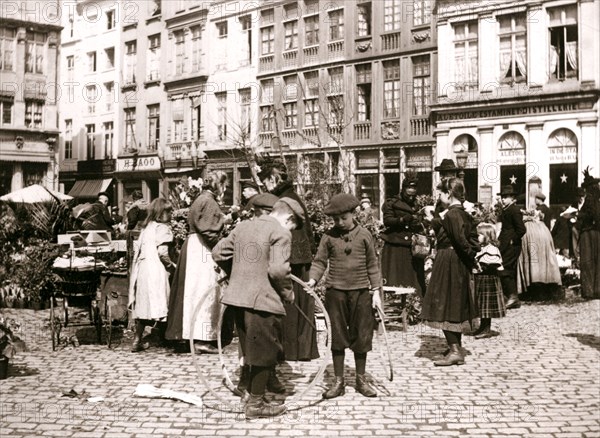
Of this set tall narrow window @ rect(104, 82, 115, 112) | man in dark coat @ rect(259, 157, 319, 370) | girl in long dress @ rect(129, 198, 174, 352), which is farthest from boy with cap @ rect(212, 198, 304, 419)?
tall narrow window @ rect(104, 82, 115, 112)

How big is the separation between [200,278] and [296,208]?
2118 millimetres

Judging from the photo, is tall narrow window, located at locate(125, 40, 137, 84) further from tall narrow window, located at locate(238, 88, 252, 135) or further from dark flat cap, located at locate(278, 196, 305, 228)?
dark flat cap, located at locate(278, 196, 305, 228)

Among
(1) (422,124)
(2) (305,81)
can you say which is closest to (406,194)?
(1) (422,124)

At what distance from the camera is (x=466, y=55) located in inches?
1012

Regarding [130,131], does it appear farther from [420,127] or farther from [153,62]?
[420,127]

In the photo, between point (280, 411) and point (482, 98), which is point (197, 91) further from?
point (280, 411)

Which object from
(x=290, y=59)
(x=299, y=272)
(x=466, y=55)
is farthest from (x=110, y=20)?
(x=299, y=272)

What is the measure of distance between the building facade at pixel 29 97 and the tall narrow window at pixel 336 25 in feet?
48.8

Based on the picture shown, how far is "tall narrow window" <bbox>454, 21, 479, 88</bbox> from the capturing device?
84.0ft

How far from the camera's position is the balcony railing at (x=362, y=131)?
90.7ft

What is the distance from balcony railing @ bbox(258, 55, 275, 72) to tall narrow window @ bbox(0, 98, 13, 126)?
13.3m

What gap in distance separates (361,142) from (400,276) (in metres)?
16.7

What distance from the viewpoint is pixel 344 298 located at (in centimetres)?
680

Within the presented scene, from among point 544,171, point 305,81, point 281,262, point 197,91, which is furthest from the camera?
point 197,91
